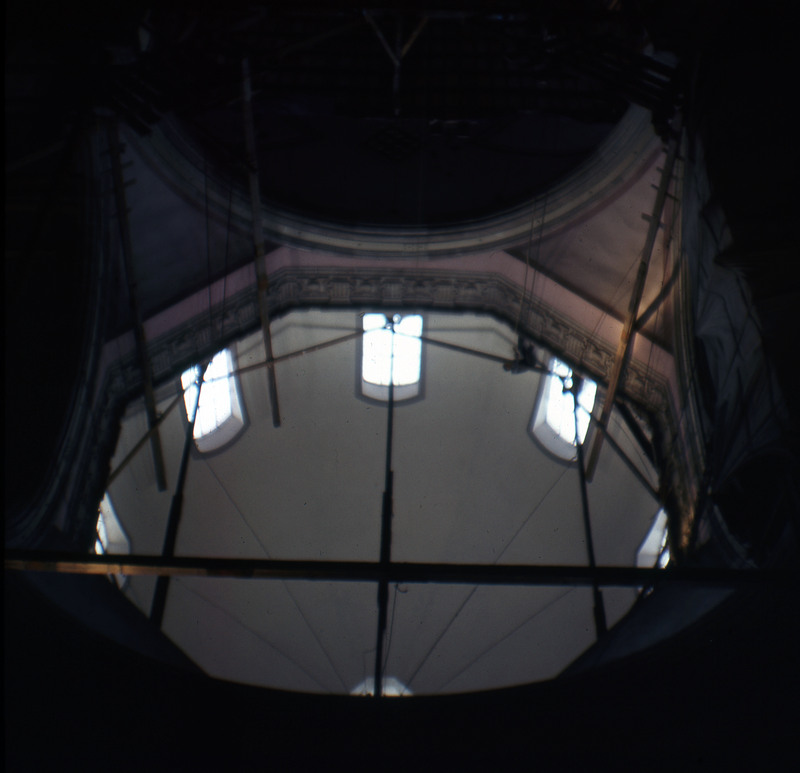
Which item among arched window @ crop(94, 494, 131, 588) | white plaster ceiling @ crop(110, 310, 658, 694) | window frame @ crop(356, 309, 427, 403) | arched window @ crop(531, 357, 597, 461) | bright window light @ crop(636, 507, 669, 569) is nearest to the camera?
bright window light @ crop(636, 507, 669, 569)

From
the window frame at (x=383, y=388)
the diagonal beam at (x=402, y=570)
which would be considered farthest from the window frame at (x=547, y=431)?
the diagonal beam at (x=402, y=570)

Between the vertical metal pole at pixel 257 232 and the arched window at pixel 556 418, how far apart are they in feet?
12.6

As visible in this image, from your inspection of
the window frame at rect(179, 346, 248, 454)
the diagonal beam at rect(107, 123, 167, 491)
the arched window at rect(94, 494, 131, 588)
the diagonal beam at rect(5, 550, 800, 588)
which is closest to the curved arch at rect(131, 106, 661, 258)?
the diagonal beam at rect(107, 123, 167, 491)

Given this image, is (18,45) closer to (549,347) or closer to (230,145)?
(230,145)

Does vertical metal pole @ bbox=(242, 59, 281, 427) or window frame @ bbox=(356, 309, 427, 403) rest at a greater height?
window frame @ bbox=(356, 309, 427, 403)

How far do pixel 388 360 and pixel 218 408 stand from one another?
2.94 meters

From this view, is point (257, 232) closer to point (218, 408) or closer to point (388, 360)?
point (218, 408)

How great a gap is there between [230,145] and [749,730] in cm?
867

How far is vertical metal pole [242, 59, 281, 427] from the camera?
8234 mm

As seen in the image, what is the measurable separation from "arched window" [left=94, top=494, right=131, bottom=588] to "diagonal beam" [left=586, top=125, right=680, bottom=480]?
526 centimetres

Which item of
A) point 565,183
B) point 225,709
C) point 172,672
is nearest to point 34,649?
point 172,672

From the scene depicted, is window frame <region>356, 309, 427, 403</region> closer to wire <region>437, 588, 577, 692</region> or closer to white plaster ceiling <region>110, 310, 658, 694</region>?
white plaster ceiling <region>110, 310, 658, 694</region>

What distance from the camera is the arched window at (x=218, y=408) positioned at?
11227 millimetres

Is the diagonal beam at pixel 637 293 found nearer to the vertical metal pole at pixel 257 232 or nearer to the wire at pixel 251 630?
the vertical metal pole at pixel 257 232
